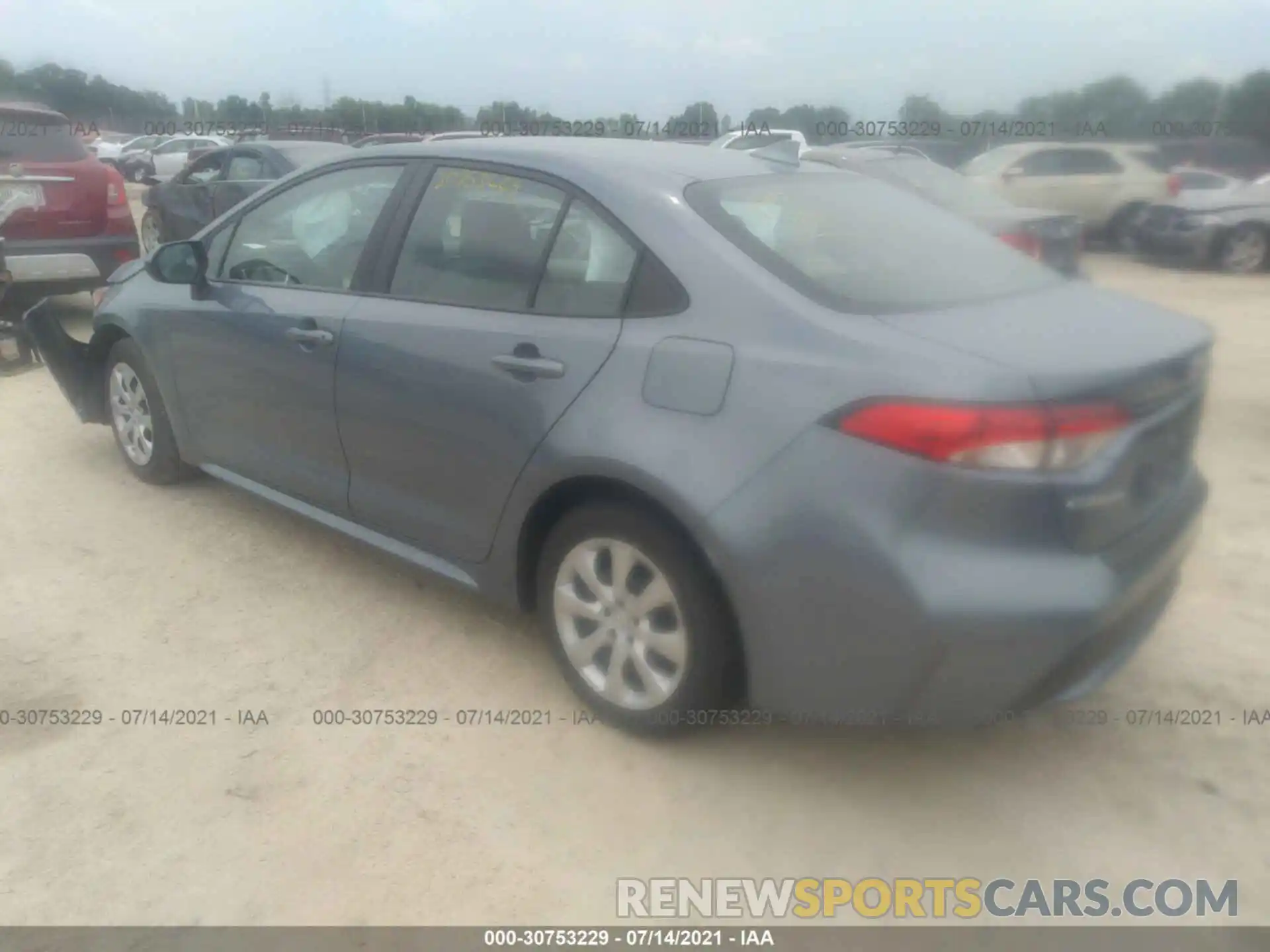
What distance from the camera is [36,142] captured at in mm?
7395

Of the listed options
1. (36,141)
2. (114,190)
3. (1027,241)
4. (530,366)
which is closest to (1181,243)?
(1027,241)

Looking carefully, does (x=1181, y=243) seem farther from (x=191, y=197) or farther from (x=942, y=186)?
(x=191, y=197)

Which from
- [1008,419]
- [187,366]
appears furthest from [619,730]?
[187,366]

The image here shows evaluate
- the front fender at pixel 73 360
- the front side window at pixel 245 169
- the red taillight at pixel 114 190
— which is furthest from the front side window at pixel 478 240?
the front side window at pixel 245 169

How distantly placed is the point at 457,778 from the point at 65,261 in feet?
19.6

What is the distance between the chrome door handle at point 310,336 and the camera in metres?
3.52

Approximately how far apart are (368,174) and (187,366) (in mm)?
1184

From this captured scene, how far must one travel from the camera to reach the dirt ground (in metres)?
2.46

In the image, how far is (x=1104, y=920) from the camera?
7.73 feet

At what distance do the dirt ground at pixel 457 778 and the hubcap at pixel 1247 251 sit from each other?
415 inches

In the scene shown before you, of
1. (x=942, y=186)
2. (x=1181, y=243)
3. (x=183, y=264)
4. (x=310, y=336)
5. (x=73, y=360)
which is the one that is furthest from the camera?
(x=1181, y=243)

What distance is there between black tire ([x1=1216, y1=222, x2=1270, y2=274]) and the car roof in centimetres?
1149

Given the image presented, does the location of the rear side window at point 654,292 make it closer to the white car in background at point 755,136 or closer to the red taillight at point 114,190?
the red taillight at point 114,190

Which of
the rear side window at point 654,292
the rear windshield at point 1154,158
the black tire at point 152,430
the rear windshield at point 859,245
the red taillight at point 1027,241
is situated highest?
the rear windshield at point 1154,158
